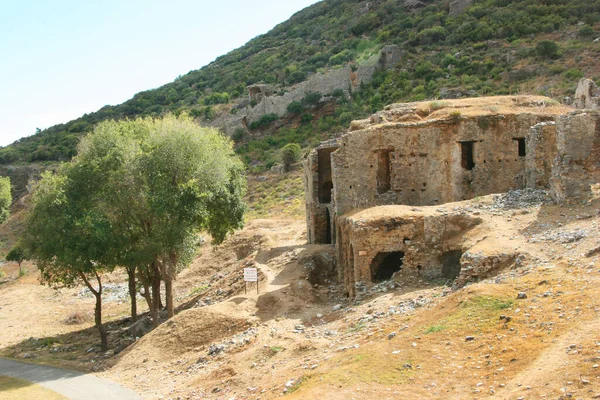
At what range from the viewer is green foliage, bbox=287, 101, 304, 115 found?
191 feet

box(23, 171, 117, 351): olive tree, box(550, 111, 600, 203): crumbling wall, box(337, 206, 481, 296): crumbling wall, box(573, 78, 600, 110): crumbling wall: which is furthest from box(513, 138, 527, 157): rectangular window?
box(23, 171, 117, 351): olive tree

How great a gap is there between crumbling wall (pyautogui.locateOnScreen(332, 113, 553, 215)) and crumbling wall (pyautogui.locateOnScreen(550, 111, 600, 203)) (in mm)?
4931

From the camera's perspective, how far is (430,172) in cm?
2312

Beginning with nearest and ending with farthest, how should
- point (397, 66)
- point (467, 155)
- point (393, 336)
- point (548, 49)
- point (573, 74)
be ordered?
1. point (393, 336)
2. point (467, 155)
3. point (573, 74)
4. point (548, 49)
5. point (397, 66)

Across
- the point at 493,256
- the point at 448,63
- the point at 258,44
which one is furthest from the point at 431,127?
the point at 258,44

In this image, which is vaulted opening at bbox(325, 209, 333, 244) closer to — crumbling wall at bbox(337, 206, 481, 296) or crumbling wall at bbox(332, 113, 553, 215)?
crumbling wall at bbox(332, 113, 553, 215)

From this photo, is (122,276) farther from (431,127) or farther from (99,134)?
(431,127)

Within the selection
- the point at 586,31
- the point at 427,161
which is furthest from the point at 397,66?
the point at 427,161

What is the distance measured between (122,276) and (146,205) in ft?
55.4

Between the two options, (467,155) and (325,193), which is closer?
(467,155)

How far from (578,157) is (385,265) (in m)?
6.65

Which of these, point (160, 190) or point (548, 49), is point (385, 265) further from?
point (548, 49)

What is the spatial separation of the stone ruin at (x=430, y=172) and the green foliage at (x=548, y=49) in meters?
27.0

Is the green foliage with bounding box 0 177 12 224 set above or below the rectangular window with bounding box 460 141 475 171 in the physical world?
below
